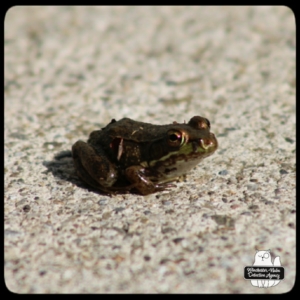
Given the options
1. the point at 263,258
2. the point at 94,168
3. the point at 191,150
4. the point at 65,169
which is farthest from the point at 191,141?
the point at 65,169

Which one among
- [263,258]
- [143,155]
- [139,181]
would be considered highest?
[143,155]

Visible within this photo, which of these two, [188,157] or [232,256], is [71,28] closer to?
[188,157]

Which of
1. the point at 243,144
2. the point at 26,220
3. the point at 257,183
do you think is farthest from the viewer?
the point at 243,144

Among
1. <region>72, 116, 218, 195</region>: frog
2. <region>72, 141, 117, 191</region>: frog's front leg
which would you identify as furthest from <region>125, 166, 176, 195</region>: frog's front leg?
<region>72, 141, 117, 191</region>: frog's front leg

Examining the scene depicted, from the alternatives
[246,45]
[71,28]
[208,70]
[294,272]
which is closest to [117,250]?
[294,272]

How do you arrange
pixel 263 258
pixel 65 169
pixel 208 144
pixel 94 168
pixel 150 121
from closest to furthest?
1. pixel 263 258
2. pixel 208 144
3. pixel 94 168
4. pixel 65 169
5. pixel 150 121

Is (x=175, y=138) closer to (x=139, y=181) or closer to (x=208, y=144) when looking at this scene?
(x=208, y=144)

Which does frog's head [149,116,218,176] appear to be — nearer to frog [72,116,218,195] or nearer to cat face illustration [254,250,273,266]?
frog [72,116,218,195]
